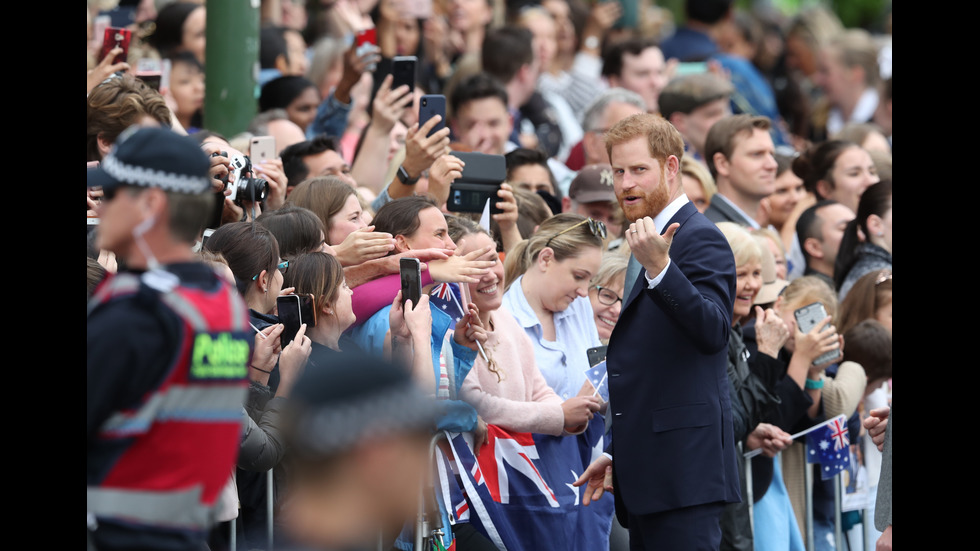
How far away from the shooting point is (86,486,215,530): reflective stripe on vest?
287cm

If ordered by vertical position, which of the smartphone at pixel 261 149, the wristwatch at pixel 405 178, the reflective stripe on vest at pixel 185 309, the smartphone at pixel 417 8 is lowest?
the reflective stripe on vest at pixel 185 309

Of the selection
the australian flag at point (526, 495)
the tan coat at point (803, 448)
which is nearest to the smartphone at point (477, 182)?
the australian flag at point (526, 495)

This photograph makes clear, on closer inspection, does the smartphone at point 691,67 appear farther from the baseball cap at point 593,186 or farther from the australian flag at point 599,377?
the australian flag at point 599,377

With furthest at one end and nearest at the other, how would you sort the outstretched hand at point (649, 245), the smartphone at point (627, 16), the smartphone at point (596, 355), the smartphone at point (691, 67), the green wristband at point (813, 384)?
the smartphone at point (627, 16) → the smartphone at point (691, 67) → the green wristband at point (813, 384) → the smartphone at point (596, 355) → the outstretched hand at point (649, 245)

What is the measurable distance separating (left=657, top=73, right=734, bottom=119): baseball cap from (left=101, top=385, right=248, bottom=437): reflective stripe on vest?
6817 mm

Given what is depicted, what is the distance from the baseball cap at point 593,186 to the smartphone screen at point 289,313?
2953mm

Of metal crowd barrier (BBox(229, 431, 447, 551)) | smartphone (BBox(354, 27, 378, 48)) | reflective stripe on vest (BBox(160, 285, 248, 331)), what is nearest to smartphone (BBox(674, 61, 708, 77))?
smartphone (BBox(354, 27, 378, 48))

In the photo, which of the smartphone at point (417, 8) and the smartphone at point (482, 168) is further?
the smartphone at point (417, 8)

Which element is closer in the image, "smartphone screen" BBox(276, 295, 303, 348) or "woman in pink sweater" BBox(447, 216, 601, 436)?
"smartphone screen" BBox(276, 295, 303, 348)

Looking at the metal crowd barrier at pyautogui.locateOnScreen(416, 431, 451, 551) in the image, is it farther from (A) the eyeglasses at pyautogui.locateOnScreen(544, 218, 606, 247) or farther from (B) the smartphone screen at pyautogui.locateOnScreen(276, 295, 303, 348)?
(A) the eyeglasses at pyautogui.locateOnScreen(544, 218, 606, 247)

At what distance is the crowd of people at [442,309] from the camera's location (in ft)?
9.41

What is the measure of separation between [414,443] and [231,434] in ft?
1.79

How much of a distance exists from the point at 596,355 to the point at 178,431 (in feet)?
11.1

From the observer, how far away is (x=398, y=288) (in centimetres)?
551
